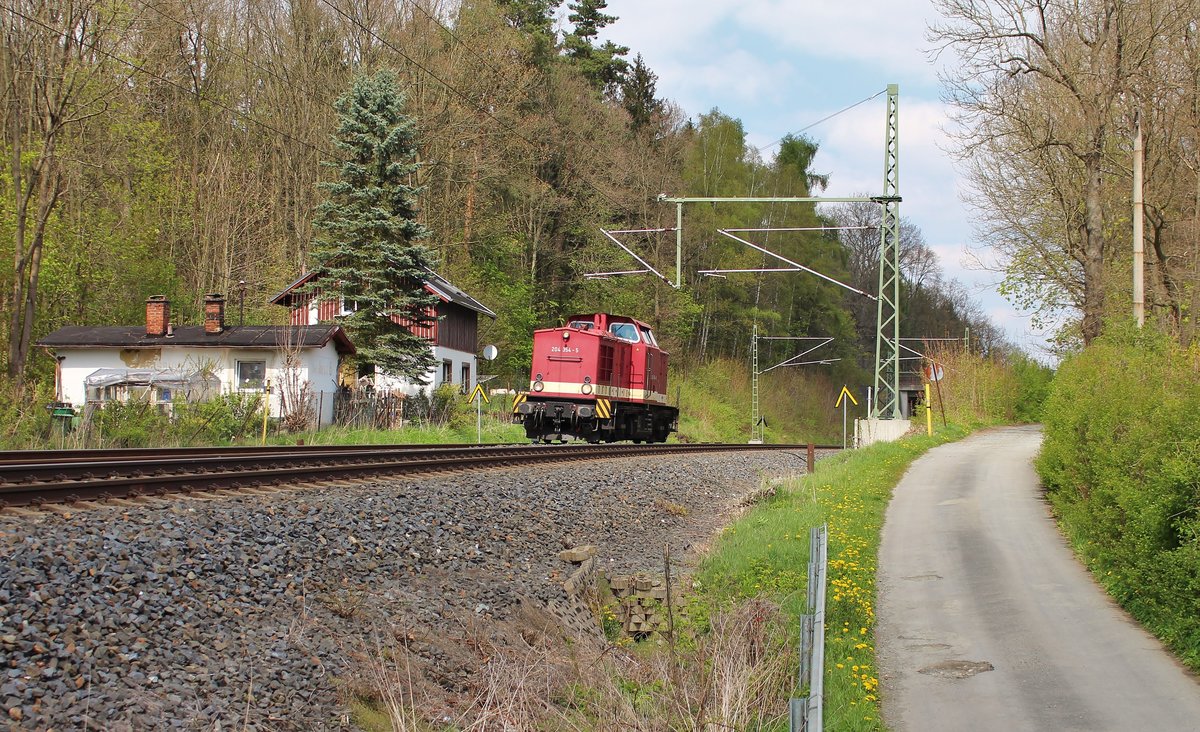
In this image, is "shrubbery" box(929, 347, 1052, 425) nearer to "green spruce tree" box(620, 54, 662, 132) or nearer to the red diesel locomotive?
the red diesel locomotive

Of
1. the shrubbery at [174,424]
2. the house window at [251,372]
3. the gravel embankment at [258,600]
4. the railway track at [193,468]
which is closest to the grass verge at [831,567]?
the gravel embankment at [258,600]

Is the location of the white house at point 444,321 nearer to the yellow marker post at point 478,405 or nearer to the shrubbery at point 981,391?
the yellow marker post at point 478,405

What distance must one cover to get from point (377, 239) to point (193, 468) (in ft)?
66.5

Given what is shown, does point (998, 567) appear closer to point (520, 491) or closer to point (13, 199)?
point (520, 491)

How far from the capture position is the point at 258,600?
760cm

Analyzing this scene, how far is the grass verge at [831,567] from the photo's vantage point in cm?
760

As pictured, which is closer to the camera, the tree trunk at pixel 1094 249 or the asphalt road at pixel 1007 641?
the asphalt road at pixel 1007 641

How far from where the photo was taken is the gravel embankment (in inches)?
230

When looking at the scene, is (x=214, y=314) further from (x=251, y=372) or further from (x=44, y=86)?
(x=44, y=86)

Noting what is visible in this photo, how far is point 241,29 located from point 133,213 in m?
11.5

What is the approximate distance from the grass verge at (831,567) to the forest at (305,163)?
19.6m

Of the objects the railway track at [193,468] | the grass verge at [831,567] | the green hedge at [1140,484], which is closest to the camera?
the grass verge at [831,567]

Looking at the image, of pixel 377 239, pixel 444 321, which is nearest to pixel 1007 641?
pixel 377 239

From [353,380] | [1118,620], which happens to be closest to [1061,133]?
[1118,620]
